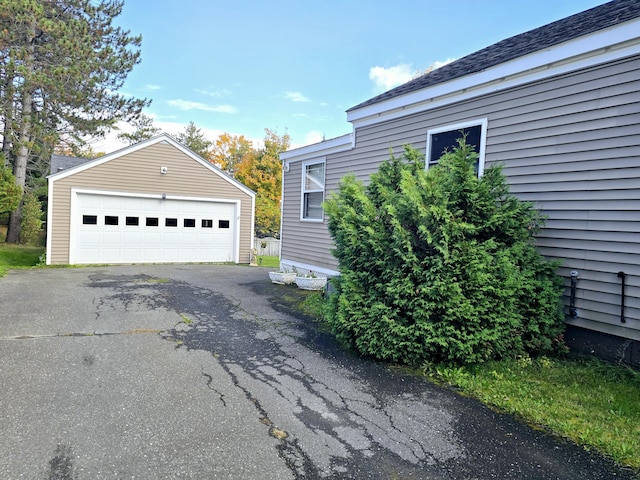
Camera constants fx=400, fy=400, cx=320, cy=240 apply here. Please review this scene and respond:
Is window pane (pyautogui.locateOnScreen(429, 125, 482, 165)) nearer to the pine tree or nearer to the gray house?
the gray house

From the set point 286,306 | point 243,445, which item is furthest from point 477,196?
point 286,306

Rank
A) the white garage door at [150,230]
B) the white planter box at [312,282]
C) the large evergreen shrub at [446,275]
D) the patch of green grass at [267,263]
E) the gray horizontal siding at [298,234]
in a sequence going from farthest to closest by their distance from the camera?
the patch of green grass at [267,263] → the white garage door at [150,230] → the gray horizontal siding at [298,234] → the white planter box at [312,282] → the large evergreen shrub at [446,275]

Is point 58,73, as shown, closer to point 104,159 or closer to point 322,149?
point 104,159

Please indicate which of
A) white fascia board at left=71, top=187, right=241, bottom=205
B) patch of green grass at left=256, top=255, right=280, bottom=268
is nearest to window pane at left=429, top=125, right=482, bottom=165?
patch of green grass at left=256, top=255, right=280, bottom=268

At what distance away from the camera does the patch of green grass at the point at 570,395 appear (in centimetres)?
302

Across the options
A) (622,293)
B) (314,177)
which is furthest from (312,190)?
(622,293)

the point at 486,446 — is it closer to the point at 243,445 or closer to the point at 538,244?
the point at 243,445

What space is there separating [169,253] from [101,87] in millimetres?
10873

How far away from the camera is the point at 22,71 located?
16.3 meters

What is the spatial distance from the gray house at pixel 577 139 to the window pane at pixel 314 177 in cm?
336

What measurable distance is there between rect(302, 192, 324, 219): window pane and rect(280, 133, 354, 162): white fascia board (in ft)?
3.14

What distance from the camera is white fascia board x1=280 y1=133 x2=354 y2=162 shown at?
8.73 m

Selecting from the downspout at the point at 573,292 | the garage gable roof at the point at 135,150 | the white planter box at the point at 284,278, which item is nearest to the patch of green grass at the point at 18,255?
the garage gable roof at the point at 135,150

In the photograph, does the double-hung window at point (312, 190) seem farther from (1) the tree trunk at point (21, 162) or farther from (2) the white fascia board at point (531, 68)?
(1) the tree trunk at point (21, 162)
